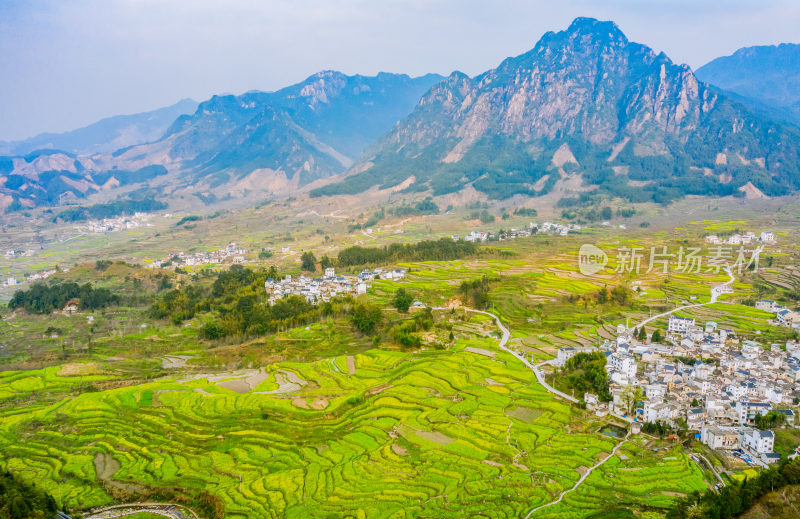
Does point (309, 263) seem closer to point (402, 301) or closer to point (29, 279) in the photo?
point (402, 301)

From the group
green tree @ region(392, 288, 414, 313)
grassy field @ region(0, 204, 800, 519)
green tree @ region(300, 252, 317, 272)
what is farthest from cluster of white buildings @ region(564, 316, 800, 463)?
green tree @ region(300, 252, 317, 272)

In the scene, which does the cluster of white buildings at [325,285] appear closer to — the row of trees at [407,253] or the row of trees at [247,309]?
the row of trees at [247,309]

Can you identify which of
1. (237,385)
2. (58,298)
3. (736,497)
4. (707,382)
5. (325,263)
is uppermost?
(58,298)

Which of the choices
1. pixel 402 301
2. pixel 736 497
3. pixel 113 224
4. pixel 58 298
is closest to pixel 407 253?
pixel 402 301

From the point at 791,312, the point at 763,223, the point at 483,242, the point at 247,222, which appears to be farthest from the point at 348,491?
the point at 247,222

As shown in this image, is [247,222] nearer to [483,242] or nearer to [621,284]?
[483,242]

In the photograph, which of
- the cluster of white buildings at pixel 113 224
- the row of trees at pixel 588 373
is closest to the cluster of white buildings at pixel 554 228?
the row of trees at pixel 588 373
